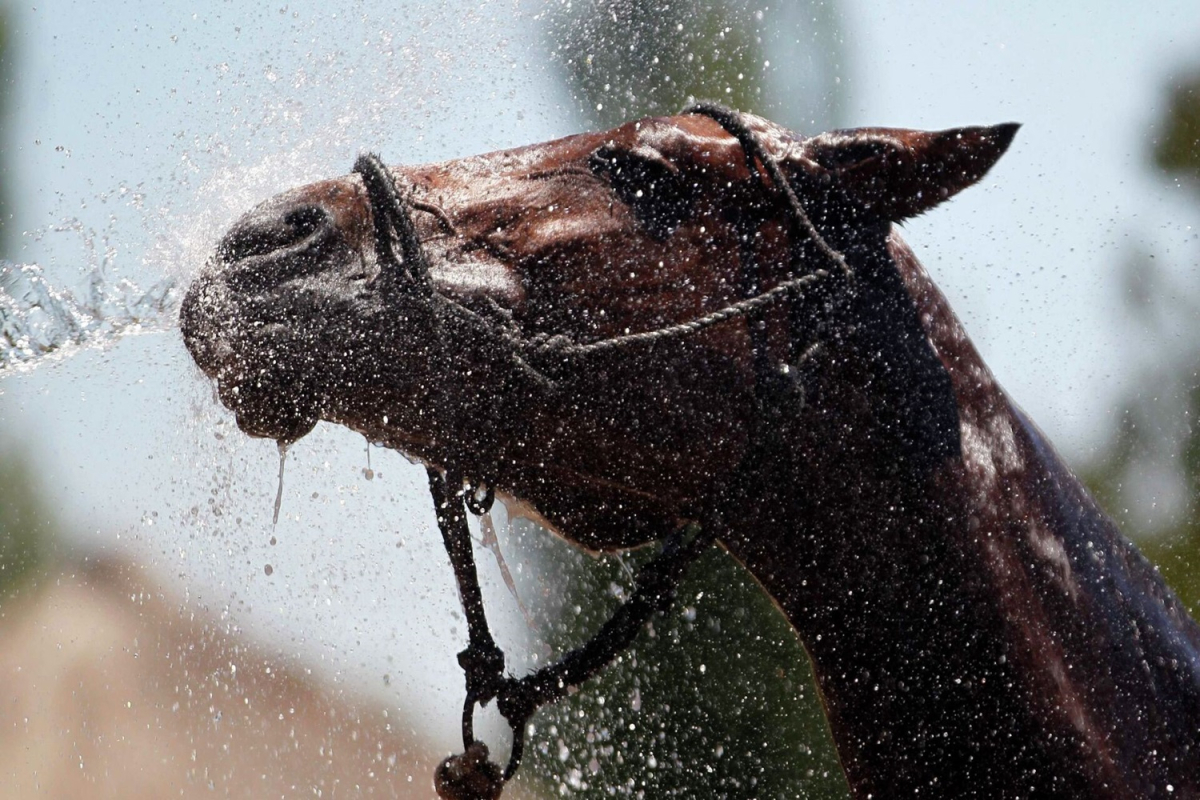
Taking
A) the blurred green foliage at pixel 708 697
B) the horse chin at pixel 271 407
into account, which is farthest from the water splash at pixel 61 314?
the blurred green foliage at pixel 708 697

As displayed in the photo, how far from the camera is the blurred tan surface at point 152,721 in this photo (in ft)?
30.7

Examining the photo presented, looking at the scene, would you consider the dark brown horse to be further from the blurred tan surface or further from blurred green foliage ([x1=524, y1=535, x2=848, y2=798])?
the blurred tan surface

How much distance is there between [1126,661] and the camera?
175 centimetres

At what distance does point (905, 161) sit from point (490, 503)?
2.48 feet

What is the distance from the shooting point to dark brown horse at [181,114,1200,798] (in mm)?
1641

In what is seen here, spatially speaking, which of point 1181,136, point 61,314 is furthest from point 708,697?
point 1181,136

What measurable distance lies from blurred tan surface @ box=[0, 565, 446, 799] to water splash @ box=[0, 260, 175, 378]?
6204 millimetres

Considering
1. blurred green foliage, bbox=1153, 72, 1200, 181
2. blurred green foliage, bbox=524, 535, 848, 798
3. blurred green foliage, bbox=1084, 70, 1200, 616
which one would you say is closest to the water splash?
blurred green foliage, bbox=524, 535, 848, 798

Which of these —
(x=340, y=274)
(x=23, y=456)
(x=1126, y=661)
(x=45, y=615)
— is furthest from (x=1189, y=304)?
(x=23, y=456)

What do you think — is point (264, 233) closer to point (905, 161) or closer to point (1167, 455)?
point (905, 161)

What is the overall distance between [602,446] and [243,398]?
508mm

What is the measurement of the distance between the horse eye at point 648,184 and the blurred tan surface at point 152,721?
7.46m

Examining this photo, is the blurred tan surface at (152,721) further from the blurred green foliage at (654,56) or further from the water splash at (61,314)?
the water splash at (61,314)

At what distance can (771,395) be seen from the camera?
1663mm
